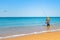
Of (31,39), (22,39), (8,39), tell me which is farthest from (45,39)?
(8,39)

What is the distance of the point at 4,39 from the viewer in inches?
330

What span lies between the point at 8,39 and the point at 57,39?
2.76 m

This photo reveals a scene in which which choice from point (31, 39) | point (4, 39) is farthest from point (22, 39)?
point (4, 39)

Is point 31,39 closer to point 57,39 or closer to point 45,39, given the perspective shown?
point 45,39

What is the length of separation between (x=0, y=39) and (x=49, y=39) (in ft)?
9.14

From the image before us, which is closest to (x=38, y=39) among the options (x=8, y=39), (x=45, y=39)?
(x=45, y=39)

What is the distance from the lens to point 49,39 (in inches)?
316

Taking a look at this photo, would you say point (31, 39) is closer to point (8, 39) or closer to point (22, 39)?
point (22, 39)

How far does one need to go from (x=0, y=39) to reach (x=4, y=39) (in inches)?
8.9

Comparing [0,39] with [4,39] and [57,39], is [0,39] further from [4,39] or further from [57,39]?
[57,39]

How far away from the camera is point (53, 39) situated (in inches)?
318

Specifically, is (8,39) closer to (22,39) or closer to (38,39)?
(22,39)

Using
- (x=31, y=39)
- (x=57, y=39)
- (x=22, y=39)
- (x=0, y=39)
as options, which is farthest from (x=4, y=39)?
(x=57, y=39)

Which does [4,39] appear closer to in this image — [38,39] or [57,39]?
[38,39]
